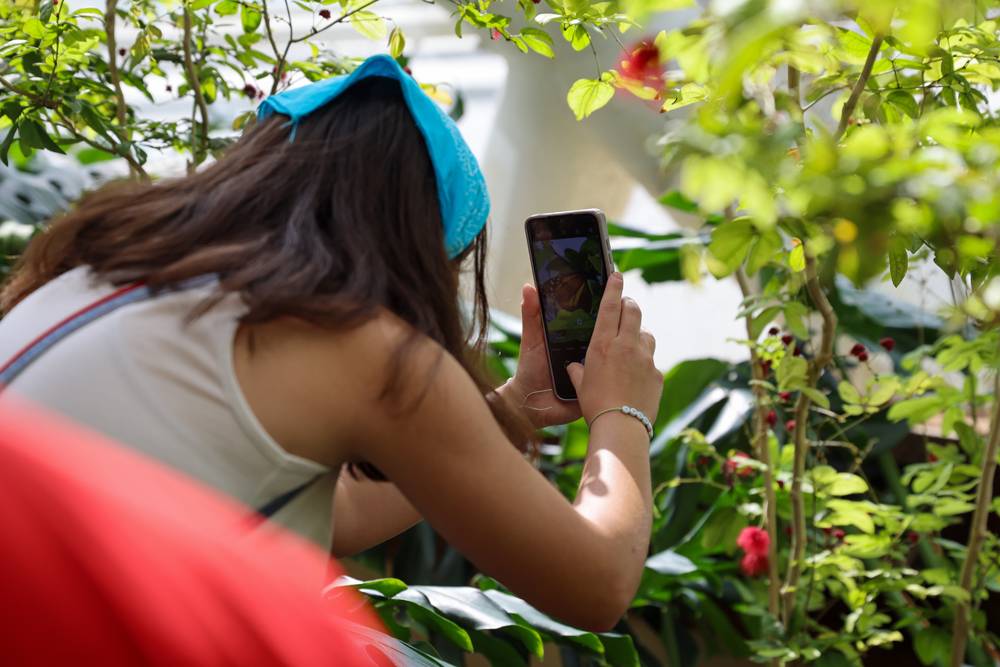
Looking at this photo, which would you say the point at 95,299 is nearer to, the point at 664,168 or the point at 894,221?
Answer: the point at 664,168

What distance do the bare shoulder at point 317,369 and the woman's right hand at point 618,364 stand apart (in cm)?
22

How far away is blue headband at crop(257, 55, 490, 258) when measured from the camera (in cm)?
82

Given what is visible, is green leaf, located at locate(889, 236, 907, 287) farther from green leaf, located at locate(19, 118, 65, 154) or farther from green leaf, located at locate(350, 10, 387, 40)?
green leaf, located at locate(19, 118, 65, 154)

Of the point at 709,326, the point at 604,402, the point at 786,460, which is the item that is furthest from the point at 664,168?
the point at 709,326

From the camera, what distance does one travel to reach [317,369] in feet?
2.32

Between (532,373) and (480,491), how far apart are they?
34 cm

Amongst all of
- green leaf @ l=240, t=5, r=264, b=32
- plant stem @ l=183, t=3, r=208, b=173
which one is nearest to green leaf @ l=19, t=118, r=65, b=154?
plant stem @ l=183, t=3, r=208, b=173

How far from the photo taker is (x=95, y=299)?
2.40 ft

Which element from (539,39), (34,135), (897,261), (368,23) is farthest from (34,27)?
(897,261)

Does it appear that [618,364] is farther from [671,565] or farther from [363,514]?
[671,565]

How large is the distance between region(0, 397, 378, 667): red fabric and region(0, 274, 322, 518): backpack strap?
2.0 inches

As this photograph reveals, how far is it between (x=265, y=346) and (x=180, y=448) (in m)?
0.08

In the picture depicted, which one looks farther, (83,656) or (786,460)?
(786,460)

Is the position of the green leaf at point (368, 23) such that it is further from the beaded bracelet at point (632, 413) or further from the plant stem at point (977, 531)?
the plant stem at point (977, 531)
